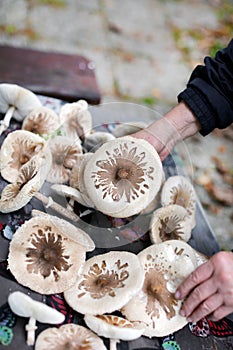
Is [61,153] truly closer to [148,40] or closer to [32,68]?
[32,68]

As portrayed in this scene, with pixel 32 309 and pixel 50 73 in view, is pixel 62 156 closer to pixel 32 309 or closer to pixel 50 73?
pixel 32 309

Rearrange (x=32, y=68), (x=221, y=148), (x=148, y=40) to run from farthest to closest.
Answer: (x=148, y=40) → (x=221, y=148) → (x=32, y=68)

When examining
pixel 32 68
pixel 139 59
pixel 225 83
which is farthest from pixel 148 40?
pixel 225 83

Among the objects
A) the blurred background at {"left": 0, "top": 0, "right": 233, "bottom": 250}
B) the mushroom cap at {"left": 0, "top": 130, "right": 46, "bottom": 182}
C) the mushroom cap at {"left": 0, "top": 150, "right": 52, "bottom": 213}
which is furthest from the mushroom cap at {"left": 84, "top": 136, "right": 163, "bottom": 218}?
the blurred background at {"left": 0, "top": 0, "right": 233, "bottom": 250}

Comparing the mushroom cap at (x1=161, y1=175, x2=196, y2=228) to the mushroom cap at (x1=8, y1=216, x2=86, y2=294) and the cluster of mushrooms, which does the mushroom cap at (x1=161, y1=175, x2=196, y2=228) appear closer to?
the cluster of mushrooms

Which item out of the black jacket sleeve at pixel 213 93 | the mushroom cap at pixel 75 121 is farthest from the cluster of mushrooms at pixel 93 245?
the black jacket sleeve at pixel 213 93

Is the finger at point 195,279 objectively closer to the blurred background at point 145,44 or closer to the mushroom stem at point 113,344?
the mushroom stem at point 113,344
